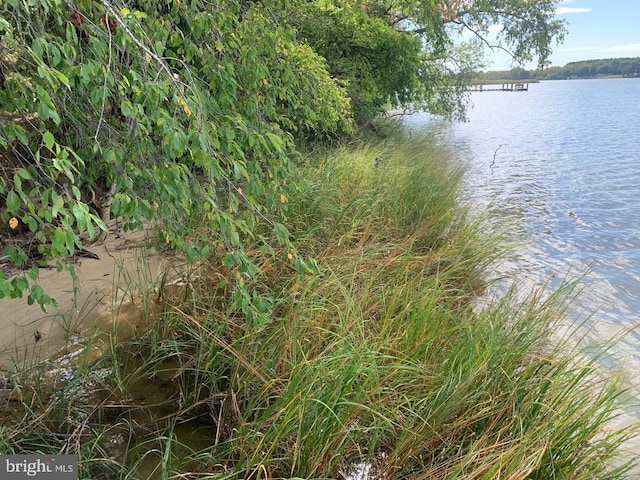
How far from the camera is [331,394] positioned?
1.93 meters

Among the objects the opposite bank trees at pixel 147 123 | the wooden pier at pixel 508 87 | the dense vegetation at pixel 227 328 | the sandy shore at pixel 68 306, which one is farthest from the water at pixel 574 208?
the wooden pier at pixel 508 87

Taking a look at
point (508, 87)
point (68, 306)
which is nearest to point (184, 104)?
point (68, 306)

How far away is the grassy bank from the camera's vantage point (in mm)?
1876

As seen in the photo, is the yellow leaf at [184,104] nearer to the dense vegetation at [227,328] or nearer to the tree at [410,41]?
the dense vegetation at [227,328]

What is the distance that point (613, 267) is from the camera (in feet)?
17.2

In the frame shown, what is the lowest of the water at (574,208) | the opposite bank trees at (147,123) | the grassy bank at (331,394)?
the water at (574,208)

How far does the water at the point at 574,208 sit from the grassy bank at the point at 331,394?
1.12 metres

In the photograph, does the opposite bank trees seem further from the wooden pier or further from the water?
the wooden pier

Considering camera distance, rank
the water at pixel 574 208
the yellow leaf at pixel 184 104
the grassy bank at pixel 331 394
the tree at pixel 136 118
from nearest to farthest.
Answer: the tree at pixel 136 118
the yellow leaf at pixel 184 104
the grassy bank at pixel 331 394
the water at pixel 574 208

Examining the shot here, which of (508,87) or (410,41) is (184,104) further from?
(508,87)

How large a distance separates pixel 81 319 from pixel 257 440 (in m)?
1.84

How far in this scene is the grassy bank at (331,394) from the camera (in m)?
1.88

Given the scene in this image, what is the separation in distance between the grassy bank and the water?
3.67 ft

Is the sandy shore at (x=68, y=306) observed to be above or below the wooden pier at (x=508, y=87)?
below
